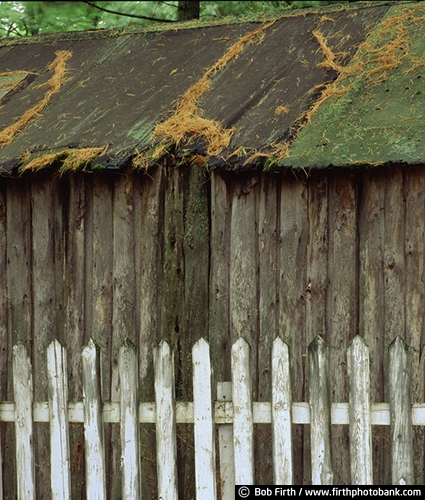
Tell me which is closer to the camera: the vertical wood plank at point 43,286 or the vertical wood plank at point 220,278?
the vertical wood plank at point 220,278

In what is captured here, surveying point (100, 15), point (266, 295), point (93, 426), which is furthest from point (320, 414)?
point (100, 15)

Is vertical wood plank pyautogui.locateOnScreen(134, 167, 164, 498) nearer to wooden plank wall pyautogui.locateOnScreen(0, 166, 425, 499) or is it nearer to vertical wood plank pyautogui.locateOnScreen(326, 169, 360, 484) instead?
wooden plank wall pyautogui.locateOnScreen(0, 166, 425, 499)

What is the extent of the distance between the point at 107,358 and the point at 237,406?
208 centimetres

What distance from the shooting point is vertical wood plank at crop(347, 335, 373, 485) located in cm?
363

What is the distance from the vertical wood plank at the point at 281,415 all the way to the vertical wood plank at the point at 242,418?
0.13 metres

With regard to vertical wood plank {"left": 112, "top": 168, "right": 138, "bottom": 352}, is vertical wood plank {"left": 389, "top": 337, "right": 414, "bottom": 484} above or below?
below

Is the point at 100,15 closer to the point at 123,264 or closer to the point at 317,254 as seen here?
the point at 123,264

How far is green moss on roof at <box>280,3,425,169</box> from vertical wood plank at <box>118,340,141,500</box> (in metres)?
1.66

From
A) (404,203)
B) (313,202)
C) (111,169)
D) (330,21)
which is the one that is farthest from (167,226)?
(330,21)

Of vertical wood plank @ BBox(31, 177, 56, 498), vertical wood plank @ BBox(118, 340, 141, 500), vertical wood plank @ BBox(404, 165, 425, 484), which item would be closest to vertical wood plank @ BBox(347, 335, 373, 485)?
vertical wood plank @ BBox(118, 340, 141, 500)

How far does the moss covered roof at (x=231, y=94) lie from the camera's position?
4805 mm

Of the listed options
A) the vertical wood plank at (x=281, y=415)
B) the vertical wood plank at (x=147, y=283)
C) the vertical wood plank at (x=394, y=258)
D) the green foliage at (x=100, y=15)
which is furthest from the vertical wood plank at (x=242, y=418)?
the green foliage at (x=100, y=15)

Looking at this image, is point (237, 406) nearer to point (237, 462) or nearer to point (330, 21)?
point (237, 462)

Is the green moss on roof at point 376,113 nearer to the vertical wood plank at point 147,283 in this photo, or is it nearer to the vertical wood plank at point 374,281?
the vertical wood plank at point 374,281
